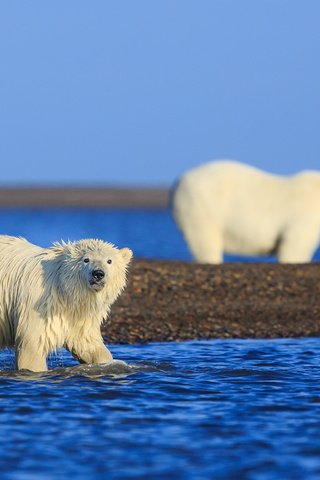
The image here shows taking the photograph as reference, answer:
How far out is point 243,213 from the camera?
810 inches

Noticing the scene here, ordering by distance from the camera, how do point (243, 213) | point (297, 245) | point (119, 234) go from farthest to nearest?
point (119, 234) < point (243, 213) < point (297, 245)

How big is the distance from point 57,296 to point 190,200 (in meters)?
10.8

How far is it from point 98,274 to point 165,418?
1509mm

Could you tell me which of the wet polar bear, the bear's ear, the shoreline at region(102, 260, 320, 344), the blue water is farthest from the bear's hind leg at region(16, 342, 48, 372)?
the blue water

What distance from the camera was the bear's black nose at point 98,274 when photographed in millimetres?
9648

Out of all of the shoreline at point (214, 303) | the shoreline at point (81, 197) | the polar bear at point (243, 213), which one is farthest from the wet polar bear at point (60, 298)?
the shoreline at point (81, 197)

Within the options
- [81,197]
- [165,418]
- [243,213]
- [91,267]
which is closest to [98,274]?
[91,267]

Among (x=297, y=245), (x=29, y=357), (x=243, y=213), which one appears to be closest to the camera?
(x=29, y=357)

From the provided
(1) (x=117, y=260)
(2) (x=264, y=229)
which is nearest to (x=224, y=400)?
(1) (x=117, y=260)

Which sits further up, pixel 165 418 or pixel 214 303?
pixel 214 303

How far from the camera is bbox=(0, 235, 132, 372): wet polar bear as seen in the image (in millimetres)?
9914

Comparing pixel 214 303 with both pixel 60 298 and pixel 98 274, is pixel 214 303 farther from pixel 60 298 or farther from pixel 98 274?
pixel 98 274

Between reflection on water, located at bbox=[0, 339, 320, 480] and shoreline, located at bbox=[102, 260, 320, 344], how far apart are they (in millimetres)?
2282

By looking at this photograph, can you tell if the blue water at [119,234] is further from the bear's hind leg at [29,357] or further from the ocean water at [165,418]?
the bear's hind leg at [29,357]
